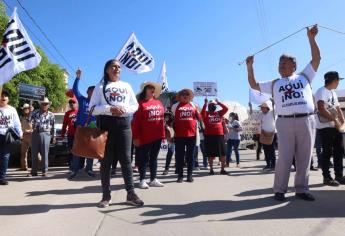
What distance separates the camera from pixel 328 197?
6078 millimetres

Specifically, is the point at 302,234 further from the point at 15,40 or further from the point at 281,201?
the point at 15,40

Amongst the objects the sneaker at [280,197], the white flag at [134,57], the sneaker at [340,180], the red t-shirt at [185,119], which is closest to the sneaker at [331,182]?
the sneaker at [340,180]

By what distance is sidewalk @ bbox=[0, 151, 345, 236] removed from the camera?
4.41 m

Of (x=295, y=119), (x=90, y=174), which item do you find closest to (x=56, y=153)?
(x=90, y=174)

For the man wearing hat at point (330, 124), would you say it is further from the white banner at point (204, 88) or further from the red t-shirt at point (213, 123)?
the white banner at point (204, 88)

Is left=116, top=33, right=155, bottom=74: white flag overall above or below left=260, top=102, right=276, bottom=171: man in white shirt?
above

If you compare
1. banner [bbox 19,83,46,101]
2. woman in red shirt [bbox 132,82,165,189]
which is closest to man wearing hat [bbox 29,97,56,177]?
woman in red shirt [bbox 132,82,165,189]

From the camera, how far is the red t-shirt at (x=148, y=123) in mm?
7742

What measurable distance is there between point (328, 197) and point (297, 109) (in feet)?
4.35

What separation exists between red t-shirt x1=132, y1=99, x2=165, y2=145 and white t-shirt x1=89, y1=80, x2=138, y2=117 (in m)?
1.74

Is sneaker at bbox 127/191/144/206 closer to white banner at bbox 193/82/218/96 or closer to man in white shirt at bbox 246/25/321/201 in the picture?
man in white shirt at bbox 246/25/321/201

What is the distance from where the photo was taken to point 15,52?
8.69m

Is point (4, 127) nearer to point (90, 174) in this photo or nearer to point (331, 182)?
point (90, 174)

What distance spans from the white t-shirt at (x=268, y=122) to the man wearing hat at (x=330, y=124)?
10.1 ft
